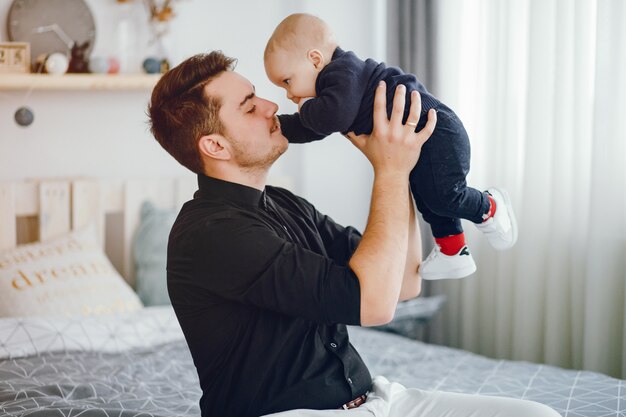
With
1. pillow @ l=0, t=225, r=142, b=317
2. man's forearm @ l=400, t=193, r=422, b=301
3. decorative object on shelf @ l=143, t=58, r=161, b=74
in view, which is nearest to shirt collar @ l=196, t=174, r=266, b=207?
man's forearm @ l=400, t=193, r=422, b=301

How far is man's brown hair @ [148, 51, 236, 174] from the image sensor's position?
1.69m

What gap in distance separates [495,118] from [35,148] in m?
1.93

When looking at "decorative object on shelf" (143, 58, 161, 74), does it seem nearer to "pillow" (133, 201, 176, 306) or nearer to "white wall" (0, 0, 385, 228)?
"white wall" (0, 0, 385, 228)

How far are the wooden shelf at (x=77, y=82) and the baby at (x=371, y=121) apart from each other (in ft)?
5.34

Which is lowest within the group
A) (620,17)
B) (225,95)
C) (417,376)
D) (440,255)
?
(417,376)

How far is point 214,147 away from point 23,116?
1843 mm

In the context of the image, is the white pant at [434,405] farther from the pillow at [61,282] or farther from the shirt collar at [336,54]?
the pillow at [61,282]

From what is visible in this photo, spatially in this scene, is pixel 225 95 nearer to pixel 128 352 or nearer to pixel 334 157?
pixel 128 352

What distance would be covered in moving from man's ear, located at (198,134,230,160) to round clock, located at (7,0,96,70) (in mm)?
1832

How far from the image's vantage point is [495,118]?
3.36 meters

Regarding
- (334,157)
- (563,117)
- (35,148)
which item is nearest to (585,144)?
(563,117)

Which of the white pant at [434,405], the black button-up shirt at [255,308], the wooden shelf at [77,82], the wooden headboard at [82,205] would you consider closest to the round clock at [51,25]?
the wooden shelf at [77,82]

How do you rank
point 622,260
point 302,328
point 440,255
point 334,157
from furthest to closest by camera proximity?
point 334,157
point 622,260
point 440,255
point 302,328

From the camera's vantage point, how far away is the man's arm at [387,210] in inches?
59.1
